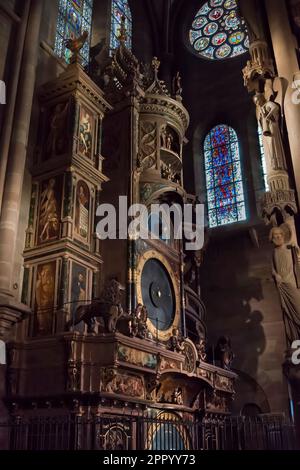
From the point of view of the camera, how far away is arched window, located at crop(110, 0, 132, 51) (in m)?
18.7

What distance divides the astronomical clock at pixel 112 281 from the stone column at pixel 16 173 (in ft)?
1.86

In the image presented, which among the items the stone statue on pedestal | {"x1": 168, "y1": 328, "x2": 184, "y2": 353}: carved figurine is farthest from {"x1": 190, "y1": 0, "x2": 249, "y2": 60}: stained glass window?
{"x1": 168, "y1": 328, "x2": 184, "y2": 353}: carved figurine

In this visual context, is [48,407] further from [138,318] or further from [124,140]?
[124,140]

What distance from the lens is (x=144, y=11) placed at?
2188 cm

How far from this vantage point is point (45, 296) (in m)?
11.0

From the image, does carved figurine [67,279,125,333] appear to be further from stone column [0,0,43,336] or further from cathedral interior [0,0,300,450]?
stone column [0,0,43,336]

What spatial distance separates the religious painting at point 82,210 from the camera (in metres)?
11.8

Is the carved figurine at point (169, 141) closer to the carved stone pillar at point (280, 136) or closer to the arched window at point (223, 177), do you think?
the arched window at point (223, 177)

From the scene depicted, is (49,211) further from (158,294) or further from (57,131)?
(158,294)

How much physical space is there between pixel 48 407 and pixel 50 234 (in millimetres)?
3746

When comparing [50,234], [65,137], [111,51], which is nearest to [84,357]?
[50,234]

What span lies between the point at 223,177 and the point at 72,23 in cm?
761

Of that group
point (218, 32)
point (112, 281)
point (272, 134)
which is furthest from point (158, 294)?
point (218, 32)
